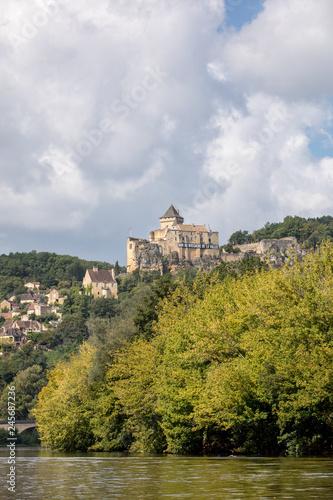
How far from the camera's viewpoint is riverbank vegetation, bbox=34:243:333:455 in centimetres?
3466

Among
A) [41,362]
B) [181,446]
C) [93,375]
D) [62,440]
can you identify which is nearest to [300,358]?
[181,446]

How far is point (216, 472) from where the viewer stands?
90.5ft

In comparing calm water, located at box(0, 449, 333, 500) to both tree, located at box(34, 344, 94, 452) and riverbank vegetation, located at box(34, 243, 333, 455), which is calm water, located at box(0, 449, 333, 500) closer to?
riverbank vegetation, located at box(34, 243, 333, 455)

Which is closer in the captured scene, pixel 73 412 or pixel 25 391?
pixel 73 412

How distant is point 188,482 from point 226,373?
1374cm

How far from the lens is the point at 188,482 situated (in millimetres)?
24141

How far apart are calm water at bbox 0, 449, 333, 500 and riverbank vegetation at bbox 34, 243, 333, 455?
4.59 m

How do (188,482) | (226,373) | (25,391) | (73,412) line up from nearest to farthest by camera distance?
(188,482), (226,373), (73,412), (25,391)

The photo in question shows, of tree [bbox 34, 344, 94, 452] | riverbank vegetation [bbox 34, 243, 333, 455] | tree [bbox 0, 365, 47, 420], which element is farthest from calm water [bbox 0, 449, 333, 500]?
tree [bbox 0, 365, 47, 420]

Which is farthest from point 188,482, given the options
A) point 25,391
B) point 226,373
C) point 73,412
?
point 25,391

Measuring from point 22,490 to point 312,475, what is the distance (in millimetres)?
10341

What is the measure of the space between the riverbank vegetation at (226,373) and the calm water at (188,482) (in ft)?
15.1

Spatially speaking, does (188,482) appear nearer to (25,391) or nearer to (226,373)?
(226,373)

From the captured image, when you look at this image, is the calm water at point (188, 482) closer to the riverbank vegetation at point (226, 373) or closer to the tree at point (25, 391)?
the riverbank vegetation at point (226, 373)
